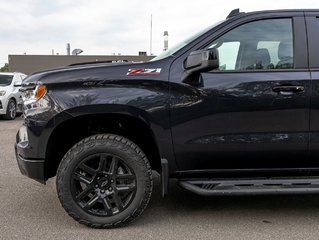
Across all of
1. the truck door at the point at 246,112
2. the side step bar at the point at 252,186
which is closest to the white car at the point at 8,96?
the truck door at the point at 246,112

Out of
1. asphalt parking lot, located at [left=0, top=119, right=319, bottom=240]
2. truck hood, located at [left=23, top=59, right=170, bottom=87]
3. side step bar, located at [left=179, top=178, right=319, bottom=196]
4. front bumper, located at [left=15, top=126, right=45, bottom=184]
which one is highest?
truck hood, located at [left=23, top=59, right=170, bottom=87]

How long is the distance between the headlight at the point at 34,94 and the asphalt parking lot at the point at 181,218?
117 centimetres

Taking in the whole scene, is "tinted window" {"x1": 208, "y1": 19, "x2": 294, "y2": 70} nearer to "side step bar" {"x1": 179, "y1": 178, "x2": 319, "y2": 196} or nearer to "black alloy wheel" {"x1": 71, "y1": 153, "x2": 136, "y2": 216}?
"side step bar" {"x1": 179, "y1": 178, "x2": 319, "y2": 196}

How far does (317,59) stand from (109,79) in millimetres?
1901

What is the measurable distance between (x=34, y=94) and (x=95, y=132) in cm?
69

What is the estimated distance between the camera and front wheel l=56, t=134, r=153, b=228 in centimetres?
407

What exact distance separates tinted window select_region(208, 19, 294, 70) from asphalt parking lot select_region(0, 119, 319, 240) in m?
1.48

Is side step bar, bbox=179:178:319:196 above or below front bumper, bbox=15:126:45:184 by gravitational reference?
below

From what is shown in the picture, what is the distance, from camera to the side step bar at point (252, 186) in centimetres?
400

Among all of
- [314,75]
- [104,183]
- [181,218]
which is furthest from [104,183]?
[314,75]

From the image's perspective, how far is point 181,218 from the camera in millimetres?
4445

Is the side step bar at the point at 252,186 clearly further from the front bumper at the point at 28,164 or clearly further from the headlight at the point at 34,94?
the headlight at the point at 34,94

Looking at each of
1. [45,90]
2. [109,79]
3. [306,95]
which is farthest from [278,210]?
[45,90]

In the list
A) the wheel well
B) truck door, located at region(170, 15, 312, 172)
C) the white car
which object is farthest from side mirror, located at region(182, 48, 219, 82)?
the white car
